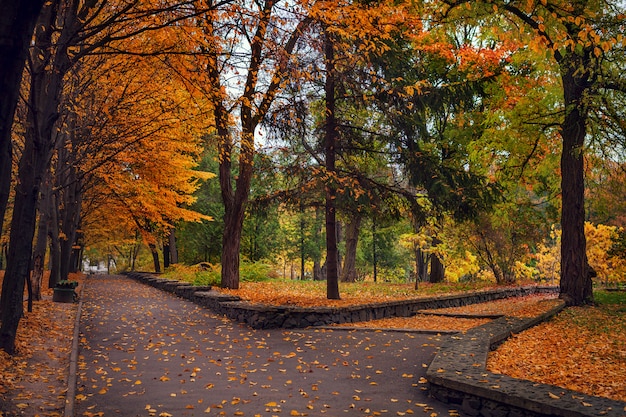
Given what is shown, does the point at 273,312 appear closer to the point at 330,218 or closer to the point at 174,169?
the point at 330,218

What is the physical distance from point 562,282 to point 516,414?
35.5ft

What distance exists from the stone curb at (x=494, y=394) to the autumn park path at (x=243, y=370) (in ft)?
0.84

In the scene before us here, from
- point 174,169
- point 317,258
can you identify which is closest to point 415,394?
point 174,169

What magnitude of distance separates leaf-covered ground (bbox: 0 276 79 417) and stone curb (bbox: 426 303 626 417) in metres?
4.27

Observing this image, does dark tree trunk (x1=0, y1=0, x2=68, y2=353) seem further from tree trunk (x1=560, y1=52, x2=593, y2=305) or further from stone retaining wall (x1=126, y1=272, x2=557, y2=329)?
tree trunk (x1=560, y1=52, x2=593, y2=305)

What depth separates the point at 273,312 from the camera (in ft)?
35.4

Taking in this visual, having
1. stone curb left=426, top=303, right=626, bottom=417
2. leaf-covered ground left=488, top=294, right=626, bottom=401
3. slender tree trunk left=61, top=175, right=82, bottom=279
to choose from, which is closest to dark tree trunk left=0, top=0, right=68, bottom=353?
stone curb left=426, top=303, right=626, bottom=417

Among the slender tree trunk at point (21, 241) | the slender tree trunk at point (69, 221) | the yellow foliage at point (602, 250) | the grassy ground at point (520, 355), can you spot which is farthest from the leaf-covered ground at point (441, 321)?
the slender tree trunk at point (69, 221)

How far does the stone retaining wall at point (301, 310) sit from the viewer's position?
427 inches

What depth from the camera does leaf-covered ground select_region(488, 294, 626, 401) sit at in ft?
20.6

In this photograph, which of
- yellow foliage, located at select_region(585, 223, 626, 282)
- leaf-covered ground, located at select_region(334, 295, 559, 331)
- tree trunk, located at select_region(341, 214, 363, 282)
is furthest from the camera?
tree trunk, located at select_region(341, 214, 363, 282)

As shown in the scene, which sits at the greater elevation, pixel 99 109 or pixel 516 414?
pixel 99 109

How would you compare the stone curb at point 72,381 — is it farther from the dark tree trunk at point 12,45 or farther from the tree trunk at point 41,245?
the tree trunk at point 41,245

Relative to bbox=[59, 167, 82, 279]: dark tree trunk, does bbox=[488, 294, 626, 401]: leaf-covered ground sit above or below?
below
